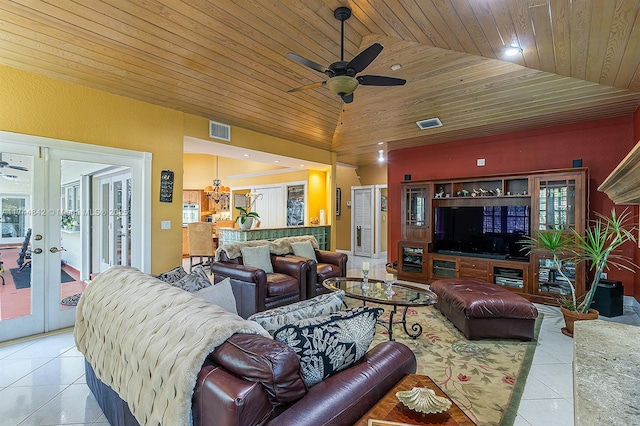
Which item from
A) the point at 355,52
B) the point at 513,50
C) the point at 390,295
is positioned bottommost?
the point at 390,295

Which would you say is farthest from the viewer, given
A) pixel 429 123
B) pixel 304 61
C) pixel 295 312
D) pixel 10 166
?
pixel 429 123

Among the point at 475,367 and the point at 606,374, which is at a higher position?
the point at 606,374

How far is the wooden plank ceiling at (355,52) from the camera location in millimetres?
2707

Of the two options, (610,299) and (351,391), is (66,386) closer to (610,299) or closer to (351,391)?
(351,391)

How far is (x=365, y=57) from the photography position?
2.75 meters

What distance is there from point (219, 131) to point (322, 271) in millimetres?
2716

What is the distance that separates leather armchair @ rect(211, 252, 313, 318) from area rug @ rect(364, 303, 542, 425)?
1258 millimetres

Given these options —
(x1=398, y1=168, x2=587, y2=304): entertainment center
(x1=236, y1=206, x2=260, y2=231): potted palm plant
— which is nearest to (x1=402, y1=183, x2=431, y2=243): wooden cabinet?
(x1=398, y1=168, x2=587, y2=304): entertainment center

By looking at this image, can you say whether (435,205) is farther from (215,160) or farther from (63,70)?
(215,160)

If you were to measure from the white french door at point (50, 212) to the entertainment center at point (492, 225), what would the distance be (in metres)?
4.60

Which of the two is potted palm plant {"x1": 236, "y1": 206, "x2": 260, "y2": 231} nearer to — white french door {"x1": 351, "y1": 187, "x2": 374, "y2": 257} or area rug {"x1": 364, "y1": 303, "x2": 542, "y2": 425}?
area rug {"x1": 364, "y1": 303, "x2": 542, "y2": 425}

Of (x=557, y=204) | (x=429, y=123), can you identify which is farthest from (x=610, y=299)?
(x=429, y=123)

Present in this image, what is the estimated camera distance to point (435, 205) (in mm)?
5801

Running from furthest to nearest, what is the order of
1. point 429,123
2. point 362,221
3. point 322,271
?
point 362,221 → point 429,123 → point 322,271
